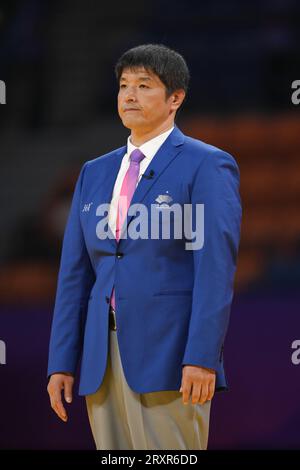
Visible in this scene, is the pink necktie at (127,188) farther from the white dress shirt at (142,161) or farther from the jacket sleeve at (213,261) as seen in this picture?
the jacket sleeve at (213,261)

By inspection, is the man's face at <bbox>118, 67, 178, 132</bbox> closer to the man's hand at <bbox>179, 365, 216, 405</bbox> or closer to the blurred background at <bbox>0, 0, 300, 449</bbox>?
the man's hand at <bbox>179, 365, 216, 405</bbox>

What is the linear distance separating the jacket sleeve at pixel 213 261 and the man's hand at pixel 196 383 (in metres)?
0.02

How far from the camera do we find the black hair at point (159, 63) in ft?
6.81

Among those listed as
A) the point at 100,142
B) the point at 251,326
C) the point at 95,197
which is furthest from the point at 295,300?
the point at 95,197

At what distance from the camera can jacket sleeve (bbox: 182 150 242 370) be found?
A: 1.91 meters

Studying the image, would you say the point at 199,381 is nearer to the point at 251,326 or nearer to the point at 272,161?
the point at 251,326

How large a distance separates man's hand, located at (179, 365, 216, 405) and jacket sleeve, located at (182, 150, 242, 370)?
0.02 meters

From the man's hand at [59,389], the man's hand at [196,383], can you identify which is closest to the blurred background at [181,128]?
the man's hand at [59,389]

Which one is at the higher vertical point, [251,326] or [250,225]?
[250,225]

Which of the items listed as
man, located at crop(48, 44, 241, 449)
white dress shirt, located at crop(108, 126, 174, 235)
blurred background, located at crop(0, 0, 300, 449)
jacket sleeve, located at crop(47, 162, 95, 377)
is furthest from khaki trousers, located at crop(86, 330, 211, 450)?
blurred background, located at crop(0, 0, 300, 449)

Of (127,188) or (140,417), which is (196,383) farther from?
(127,188)

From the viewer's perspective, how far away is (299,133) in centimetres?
332

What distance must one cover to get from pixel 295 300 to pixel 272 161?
62cm

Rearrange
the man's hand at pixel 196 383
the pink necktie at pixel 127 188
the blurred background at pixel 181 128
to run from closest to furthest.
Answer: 1. the man's hand at pixel 196 383
2. the pink necktie at pixel 127 188
3. the blurred background at pixel 181 128
